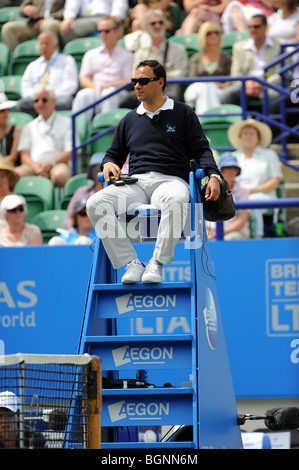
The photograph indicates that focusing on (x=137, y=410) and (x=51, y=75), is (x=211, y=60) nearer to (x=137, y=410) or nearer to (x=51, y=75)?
(x=51, y=75)

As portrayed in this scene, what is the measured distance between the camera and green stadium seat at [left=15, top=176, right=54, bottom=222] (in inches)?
428

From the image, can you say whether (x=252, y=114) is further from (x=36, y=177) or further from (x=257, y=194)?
(x=36, y=177)

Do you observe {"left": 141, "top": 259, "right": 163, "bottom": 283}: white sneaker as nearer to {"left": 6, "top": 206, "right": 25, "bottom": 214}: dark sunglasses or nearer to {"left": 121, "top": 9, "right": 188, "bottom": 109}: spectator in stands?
{"left": 6, "top": 206, "right": 25, "bottom": 214}: dark sunglasses

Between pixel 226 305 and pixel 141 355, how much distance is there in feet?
10.0

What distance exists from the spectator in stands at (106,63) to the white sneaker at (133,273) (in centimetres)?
682

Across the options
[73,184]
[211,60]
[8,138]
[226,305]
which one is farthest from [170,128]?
[8,138]

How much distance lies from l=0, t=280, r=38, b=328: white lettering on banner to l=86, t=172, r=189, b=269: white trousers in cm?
304

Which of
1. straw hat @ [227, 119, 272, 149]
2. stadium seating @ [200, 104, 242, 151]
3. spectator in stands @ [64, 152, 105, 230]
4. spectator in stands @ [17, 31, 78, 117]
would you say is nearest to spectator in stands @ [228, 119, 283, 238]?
straw hat @ [227, 119, 272, 149]

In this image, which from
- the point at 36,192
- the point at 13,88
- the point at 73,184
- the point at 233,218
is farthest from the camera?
the point at 13,88

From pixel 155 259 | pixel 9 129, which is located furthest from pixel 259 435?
pixel 9 129

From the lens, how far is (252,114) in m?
10.5

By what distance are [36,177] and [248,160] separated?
251 cm

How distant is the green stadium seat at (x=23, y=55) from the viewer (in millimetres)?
13414

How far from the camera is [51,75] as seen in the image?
1242 centimetres
